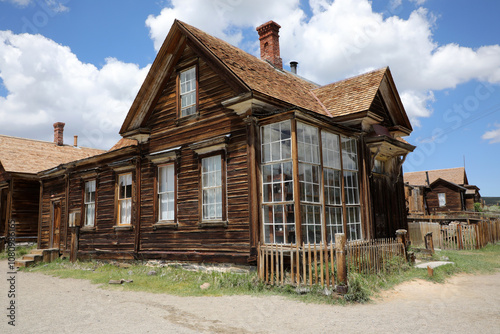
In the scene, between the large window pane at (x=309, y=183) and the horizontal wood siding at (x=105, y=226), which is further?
the horizontal wood siding at (x=105, y=226)

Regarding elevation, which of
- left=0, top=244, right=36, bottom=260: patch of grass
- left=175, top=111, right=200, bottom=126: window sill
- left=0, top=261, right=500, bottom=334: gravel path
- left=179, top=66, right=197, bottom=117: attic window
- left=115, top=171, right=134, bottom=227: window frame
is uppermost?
left=179, top=66, right=197, bottom=117: attic window

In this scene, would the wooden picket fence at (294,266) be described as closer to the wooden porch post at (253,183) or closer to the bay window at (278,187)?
the wooden porch post at (253,183)

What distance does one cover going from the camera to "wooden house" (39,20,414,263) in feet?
32.9

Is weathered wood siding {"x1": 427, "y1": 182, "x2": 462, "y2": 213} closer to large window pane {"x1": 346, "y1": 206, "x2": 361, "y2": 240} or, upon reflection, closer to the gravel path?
large window pane {"x1": 346, "y1": 206, "x2": 361, "y2": 240}

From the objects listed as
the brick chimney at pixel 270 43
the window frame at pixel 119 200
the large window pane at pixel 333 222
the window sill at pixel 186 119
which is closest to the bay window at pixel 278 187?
the large window pane at pixel 333 222

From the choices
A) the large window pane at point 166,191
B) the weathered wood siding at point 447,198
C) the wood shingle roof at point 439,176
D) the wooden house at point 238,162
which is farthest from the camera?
the wood shingle roof at point 439,176

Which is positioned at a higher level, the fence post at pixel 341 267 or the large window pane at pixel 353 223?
the large window pane at pixel 353 223

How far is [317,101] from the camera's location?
1330 centimetres

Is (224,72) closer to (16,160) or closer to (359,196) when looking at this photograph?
(359,196)

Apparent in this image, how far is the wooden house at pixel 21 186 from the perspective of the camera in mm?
21812

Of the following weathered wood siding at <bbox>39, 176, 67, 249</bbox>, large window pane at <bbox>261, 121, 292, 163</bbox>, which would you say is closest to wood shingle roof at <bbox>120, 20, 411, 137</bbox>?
large window pane at <bbox>261, 121, 292, 163</bbox>

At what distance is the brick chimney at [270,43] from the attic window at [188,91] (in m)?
5.60

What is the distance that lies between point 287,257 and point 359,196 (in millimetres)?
3636

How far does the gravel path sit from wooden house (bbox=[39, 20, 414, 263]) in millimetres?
2202
